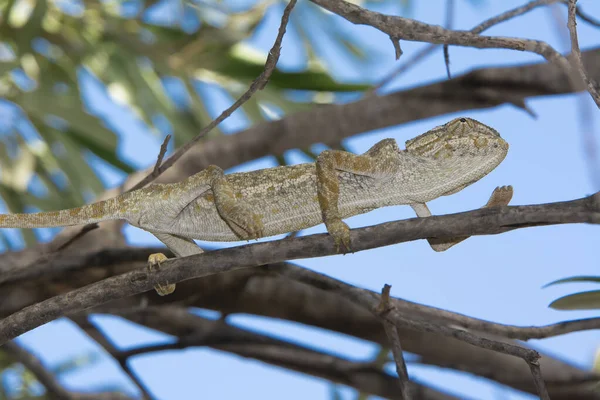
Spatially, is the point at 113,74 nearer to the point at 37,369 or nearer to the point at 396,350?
the point at 37,369

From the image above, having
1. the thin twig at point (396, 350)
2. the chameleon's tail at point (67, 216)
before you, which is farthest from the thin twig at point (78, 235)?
the thin twig at point (396, 350)

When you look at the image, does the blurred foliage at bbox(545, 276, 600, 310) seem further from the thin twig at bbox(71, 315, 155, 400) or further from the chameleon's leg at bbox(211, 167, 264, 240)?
the thin twig at bbox(71, 315, 155, 400)

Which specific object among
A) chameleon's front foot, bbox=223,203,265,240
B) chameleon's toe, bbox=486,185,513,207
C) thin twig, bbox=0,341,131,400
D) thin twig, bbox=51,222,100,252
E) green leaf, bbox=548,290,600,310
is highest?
thin twig, bbox=51,222,100,252

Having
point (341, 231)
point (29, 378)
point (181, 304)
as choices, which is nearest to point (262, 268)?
point (181, 304)

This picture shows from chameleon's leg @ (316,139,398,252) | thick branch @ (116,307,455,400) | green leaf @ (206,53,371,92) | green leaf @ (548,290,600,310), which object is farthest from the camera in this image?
green leaf @ (206,53,371,92)

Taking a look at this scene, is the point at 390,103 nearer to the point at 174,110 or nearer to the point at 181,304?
the point at 174,110

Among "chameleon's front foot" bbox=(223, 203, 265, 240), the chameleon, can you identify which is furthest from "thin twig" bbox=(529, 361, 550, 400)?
"chameleon's front foot" bbox=(223, 203, 265, 240)

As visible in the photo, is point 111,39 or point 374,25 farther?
point 111,39

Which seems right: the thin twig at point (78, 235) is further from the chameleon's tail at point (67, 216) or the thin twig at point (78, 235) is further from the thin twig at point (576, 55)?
the thin twig at point (576, 55)

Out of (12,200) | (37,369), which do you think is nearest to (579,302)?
(37,369)
